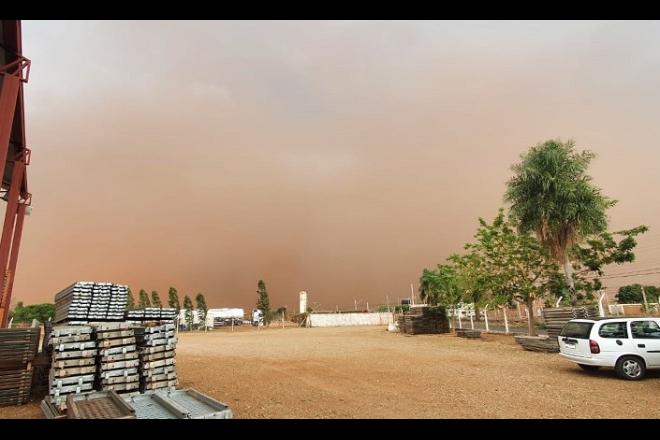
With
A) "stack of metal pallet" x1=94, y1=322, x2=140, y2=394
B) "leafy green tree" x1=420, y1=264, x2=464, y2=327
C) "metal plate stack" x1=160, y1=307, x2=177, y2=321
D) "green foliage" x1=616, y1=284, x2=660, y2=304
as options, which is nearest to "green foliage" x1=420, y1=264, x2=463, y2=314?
"leafy green tree" x1=420, y1=264, x2=464, y2=327

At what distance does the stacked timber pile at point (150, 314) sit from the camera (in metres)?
15.4

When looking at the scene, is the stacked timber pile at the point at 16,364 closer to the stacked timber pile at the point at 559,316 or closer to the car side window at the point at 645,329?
the car side window at the point at 645,329

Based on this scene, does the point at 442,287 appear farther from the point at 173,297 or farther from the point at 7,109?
the point at 173,297

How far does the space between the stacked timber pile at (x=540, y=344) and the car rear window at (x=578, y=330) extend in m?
5.91

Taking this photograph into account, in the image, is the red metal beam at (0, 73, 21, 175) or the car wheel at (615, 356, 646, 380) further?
the car wheel at (615, 356, 646, 380)

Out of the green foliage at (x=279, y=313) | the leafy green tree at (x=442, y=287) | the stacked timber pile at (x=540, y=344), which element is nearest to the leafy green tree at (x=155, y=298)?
the green foliage at (x=279, y=313)

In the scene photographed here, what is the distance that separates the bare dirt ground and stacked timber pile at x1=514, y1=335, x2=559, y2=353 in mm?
981

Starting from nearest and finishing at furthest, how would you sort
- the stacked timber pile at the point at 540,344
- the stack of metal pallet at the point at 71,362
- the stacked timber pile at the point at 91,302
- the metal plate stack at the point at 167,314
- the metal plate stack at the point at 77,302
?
1. the stack of metal pallet at the point at 71,362
2. the metal plate stack at the point at 77,302
3. the stacked timber pile at the point at 91,302
4. the metal plate stack at the point at 167,314
5. the stacked timber pile at the point at 540,344

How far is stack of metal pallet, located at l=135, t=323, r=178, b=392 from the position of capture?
39.8 feet

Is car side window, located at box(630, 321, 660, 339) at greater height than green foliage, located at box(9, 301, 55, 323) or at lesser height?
lesser

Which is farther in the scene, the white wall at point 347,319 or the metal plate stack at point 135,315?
the white wall at point 347,319

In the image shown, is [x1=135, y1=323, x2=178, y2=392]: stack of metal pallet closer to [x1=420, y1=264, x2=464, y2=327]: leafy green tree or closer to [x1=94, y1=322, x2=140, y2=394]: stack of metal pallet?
[x1=94, y1=322, x2=140, y2=394]: stack of metal pallet

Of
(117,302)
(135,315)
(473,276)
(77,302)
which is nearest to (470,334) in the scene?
(473,276)
